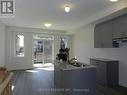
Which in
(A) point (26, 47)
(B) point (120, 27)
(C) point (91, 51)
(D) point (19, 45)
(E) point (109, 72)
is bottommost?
(E) point (109, 72)

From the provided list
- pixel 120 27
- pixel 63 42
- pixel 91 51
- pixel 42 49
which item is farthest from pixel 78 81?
pixel 63 42

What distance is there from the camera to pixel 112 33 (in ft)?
16.5

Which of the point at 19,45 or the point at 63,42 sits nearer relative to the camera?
the point at 19,45

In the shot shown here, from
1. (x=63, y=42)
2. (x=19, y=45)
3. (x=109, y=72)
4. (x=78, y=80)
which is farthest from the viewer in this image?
(x=63, y=42)

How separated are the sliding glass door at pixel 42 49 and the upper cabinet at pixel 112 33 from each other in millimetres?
4559

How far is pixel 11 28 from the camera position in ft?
26.9

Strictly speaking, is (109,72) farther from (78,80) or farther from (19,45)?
(19,45)

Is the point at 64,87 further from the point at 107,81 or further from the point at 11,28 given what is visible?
the point at 11,28

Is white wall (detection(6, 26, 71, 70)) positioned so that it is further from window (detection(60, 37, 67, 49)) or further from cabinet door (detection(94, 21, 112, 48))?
cabinet door (detection(94, 21, 112, 48))

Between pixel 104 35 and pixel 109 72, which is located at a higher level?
pixel 104 35

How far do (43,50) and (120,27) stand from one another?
6.18 m

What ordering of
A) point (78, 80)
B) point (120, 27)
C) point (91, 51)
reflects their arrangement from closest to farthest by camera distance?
1. point (78, 80)
2. point (120, 27)
3. point (91, 51)

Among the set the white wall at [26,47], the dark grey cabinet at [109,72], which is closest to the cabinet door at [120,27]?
the dark grey cabinet at [109,72]

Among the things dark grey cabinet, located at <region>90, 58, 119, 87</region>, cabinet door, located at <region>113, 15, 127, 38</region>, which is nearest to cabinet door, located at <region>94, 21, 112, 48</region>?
cabinet door, located at <region>113, 15, 127, 38</region>
